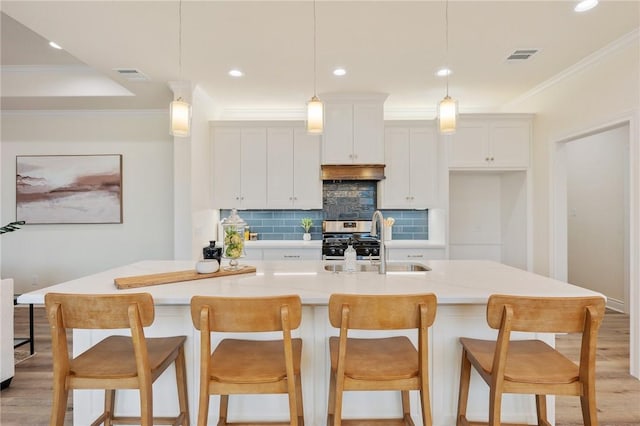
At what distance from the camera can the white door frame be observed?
2818 mm

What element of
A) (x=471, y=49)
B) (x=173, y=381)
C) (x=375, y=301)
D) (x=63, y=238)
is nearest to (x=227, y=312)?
(x=375, y=301)

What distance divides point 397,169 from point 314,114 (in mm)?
2435

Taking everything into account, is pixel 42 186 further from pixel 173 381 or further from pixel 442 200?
pixel 442 200

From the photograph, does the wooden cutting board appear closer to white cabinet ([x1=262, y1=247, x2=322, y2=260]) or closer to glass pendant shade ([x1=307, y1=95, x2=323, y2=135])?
glass pendant shade ([x1=307, y1=95, x2=323, y2=135])

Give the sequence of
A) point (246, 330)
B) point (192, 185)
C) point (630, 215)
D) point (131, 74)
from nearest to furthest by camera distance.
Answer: point (246, 330)
point (630, 215)
point (131, 74)
point (192, 185)

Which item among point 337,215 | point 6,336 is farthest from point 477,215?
point 6,336

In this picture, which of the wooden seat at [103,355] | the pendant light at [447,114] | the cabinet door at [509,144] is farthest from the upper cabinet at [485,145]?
the wooden seat at [103,355]

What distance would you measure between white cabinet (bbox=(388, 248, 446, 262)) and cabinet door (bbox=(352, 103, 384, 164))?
1124 mm

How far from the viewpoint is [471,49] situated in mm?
3152

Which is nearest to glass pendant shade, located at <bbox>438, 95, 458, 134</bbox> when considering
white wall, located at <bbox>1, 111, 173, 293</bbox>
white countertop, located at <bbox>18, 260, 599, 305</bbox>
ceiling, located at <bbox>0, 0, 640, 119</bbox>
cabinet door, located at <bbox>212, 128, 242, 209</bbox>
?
ceiling, located at <bbox>0, 0, 640, 119</bbox>

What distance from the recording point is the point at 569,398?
8.12 ft

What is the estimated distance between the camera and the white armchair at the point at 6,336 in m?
2.61

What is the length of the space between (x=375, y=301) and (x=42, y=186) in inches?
206

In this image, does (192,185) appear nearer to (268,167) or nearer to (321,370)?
(268,167)
